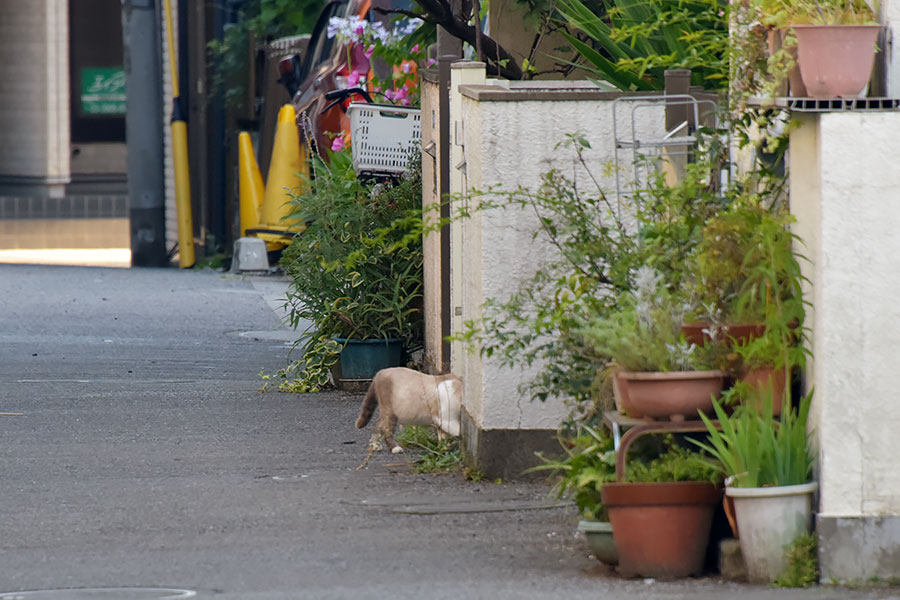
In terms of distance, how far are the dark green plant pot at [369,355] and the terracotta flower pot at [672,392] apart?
200 inches

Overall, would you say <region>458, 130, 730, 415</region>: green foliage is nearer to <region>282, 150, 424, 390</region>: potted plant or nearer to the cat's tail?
the cat's tail

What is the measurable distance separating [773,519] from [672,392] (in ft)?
1.83

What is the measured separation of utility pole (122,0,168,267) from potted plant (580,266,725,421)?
60.5ft

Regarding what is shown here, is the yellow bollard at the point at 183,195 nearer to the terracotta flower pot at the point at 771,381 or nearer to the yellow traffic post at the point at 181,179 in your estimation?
the yellow traffic post at the point at 181,179

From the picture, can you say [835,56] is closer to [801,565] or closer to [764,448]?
[764,448]

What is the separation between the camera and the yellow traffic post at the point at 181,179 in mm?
23295

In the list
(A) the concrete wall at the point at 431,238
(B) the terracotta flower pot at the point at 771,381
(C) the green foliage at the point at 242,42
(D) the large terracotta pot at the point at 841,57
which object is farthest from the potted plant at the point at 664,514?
(C) the green foliage at the point at 242,42

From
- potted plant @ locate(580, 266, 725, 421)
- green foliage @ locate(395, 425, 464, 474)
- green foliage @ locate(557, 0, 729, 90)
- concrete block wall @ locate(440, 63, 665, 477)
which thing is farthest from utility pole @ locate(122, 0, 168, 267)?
potted plant @ locate(580, 266, 725, 421)

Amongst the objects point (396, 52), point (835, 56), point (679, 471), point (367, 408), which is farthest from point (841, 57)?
point (396, 52)

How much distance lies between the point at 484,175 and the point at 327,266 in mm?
3327

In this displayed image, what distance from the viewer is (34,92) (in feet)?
99.1

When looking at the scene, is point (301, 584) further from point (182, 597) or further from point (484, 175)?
point (484, 175)

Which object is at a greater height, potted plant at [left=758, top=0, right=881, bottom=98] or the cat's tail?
potted plant at [left=758, top=0, right=881, bottom=98]

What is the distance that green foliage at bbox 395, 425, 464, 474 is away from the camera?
26.5ft
